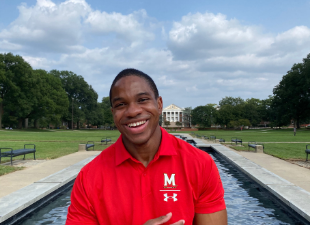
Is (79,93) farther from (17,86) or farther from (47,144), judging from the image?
(47,144)

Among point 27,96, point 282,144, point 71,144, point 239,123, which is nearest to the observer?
point 282,144

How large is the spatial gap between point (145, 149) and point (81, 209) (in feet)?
1.86

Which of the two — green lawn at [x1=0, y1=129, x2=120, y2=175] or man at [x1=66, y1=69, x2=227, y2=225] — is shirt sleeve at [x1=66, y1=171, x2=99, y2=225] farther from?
green lawn at [x1=0, y1=129, x2=120, y2=175]

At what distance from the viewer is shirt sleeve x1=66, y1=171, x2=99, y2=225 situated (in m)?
1.90

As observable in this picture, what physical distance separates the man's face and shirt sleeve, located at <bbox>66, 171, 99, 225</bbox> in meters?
0.45

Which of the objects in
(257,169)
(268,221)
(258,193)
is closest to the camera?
(268,221)

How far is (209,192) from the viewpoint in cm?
193

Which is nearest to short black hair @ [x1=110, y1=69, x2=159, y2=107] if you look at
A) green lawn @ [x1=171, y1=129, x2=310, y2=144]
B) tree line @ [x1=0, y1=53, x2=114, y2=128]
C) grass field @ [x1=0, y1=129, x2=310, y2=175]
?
grass field @ [x1=0, y1=129, x2=310, y2=175]

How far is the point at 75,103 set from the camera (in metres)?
82.7

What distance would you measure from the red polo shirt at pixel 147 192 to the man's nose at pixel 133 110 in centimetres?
26

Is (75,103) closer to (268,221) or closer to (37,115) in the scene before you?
(37,115)

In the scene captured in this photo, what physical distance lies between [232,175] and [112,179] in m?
9.08

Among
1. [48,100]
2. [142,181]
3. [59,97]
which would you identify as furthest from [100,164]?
[59,97]

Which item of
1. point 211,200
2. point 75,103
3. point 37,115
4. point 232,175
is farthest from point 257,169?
point 75,103
